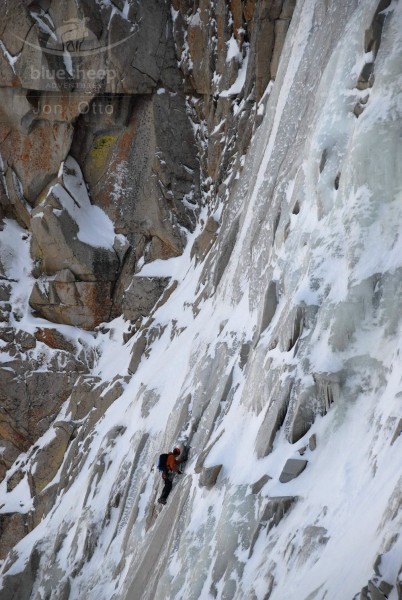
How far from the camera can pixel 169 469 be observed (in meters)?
17.2

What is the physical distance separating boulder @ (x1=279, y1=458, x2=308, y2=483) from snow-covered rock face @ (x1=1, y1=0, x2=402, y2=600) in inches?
2.0

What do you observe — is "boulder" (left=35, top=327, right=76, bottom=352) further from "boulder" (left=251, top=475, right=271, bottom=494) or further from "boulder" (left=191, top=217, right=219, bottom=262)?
"boulder" (left=251, top=475, right=271, bottom=494)

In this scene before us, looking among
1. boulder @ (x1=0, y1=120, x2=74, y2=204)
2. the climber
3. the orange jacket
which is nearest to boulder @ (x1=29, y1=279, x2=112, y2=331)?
boulder @ (x1=0, y1=120, x2=74, y2=204)

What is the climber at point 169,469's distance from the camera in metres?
17.1

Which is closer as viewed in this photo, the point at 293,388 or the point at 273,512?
the point at 273,512

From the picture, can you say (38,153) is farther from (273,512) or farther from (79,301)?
(273,512)

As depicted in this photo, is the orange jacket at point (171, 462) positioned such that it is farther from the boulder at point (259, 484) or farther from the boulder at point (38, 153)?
the boulder at point (38, 153)

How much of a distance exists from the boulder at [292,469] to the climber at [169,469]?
4806 mm

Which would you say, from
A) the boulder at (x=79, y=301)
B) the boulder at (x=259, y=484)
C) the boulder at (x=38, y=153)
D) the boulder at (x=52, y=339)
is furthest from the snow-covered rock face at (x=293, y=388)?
the boulder at (x=38, y=153)

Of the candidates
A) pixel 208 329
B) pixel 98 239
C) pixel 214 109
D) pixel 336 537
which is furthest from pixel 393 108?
pixel 98 239

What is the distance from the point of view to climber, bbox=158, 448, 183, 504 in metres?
17.1

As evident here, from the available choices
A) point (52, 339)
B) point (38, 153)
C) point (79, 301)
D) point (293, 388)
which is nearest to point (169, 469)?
point (293, 388)

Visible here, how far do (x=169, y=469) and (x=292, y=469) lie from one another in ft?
16.8

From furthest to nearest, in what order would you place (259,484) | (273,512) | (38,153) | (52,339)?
(38,153), (52,339), (259,484), (273,512)
